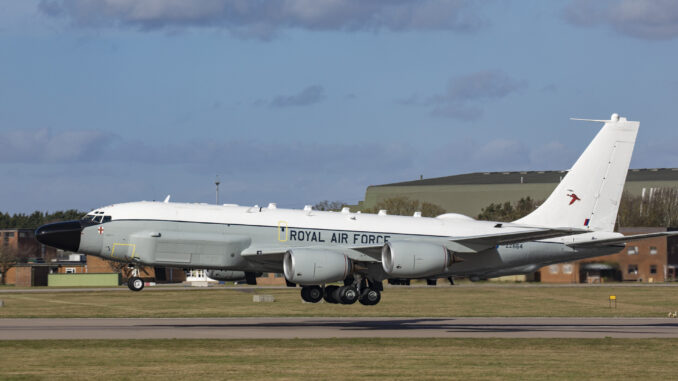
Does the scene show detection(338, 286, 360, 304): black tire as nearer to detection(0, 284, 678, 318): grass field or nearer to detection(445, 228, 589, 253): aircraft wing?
detection(445, 228, 589, 253): aircraft wing

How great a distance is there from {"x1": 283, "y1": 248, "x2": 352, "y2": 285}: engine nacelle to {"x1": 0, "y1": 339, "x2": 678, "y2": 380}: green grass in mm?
5673

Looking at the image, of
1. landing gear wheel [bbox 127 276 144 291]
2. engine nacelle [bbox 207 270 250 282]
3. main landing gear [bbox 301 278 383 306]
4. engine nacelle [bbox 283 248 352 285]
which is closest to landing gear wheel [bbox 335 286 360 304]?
main landing gear [bbox 301 278 383 306]

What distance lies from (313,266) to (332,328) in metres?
5.54

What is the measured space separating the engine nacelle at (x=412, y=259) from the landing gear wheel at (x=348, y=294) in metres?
2.47

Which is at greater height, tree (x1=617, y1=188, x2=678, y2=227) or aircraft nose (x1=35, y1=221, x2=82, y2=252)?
tree (x1=617, y1=188, x2=678, y2=227)

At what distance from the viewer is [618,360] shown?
123ft

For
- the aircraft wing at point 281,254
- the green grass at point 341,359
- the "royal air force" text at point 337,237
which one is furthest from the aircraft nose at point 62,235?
the "royal air force" text at point 337,237

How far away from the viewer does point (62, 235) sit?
48.4m

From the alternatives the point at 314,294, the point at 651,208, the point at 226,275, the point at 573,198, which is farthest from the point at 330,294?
the point at 651,208

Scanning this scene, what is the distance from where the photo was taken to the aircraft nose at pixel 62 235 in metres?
48.2

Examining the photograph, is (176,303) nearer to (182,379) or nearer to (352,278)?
(352,278)

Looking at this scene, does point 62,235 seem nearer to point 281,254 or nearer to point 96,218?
point 96,218

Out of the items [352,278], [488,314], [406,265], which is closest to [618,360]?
[406,265]

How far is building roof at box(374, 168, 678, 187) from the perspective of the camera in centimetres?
16600
